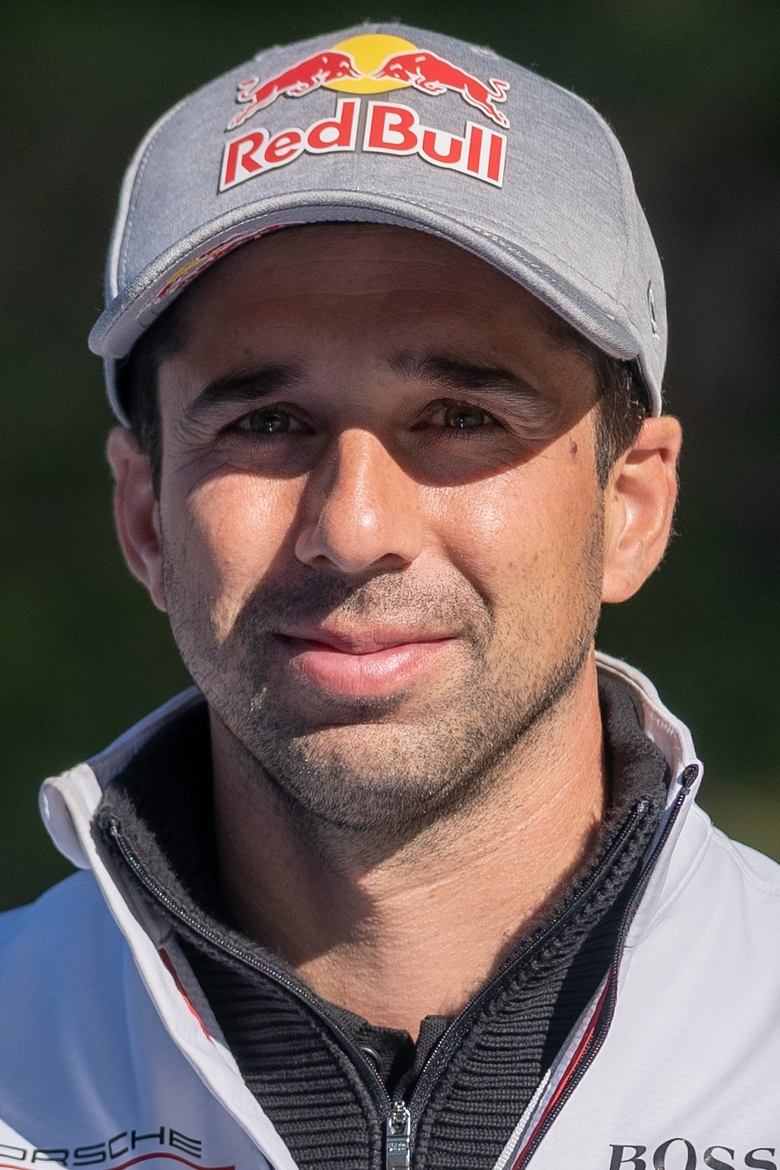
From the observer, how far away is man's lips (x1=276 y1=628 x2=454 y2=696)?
6.47ft

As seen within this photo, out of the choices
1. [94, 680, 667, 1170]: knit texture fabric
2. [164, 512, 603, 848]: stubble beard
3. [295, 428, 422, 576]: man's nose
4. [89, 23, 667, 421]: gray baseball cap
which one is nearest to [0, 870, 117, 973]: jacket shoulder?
[94, 680, 667, 1170]: knit texture fabric

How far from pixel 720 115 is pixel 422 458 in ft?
13.6

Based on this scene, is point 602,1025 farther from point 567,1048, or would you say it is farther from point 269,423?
point 269,423

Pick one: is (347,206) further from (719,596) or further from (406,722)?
(719,596)

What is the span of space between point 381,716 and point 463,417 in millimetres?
403

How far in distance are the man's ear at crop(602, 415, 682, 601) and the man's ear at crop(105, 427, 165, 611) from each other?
68cm

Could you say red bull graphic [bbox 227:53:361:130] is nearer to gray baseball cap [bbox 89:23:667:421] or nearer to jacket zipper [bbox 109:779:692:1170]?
gray baseball cap [bbox 89:23:667:421]

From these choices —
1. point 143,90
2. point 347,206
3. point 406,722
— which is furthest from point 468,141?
point 143,90

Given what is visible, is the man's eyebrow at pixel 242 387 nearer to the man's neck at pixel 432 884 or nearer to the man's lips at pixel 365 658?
the man's lips at pixel 365 658

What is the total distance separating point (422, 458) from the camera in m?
1.99

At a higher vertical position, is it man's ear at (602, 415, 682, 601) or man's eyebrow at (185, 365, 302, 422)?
man's ear at (602, 415, 682, 601)

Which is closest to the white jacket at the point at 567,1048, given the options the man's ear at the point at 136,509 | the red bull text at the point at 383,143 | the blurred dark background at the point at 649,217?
the man's ear at the point at 136,509

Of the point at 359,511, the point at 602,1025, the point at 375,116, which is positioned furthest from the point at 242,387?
the point at 602,1025

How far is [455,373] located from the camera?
199 centimetres
